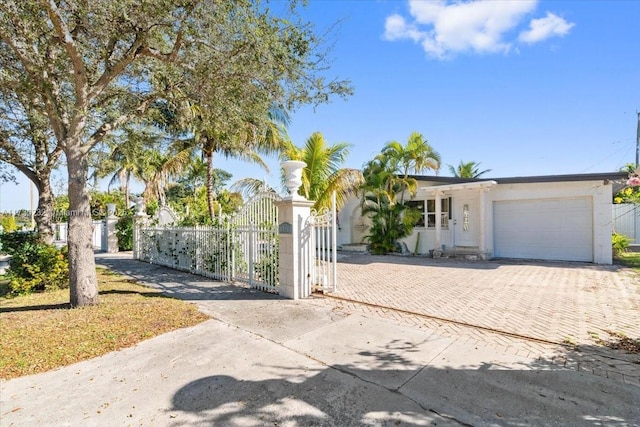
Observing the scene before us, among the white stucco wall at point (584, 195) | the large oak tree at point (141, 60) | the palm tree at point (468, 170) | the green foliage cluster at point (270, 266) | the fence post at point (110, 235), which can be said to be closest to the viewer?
the large oak tree at point (141, 60)

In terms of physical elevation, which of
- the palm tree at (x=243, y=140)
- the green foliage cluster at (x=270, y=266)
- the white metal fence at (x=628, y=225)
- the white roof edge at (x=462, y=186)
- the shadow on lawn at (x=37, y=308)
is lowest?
the shadow on lawn at (x=37, y=308)

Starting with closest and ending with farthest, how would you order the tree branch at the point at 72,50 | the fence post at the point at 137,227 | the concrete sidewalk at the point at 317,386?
the concrete sidewalk at the point at 317,386, the tree branch at the point at 72,50, the fence post at the point at 137,227

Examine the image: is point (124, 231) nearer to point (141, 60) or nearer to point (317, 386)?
point (141, 60)

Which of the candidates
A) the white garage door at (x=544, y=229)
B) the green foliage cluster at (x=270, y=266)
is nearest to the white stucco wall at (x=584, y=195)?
the white garage door at (x=544, y=229)

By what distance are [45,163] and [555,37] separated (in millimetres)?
14790

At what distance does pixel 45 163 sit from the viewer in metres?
9.54

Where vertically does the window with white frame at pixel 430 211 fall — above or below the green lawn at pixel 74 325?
above

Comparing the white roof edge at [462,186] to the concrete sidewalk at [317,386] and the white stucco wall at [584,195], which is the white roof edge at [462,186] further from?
the concrete sidewalk at [317,386]

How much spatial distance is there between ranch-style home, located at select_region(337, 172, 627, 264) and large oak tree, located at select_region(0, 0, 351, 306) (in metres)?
9.77

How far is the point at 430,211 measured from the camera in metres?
15.9

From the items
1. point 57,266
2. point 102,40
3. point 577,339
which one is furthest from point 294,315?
point 57,266

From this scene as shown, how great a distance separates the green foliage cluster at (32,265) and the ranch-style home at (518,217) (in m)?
13.4

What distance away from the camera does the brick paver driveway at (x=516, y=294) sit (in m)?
5.27

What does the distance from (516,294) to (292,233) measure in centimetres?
525
